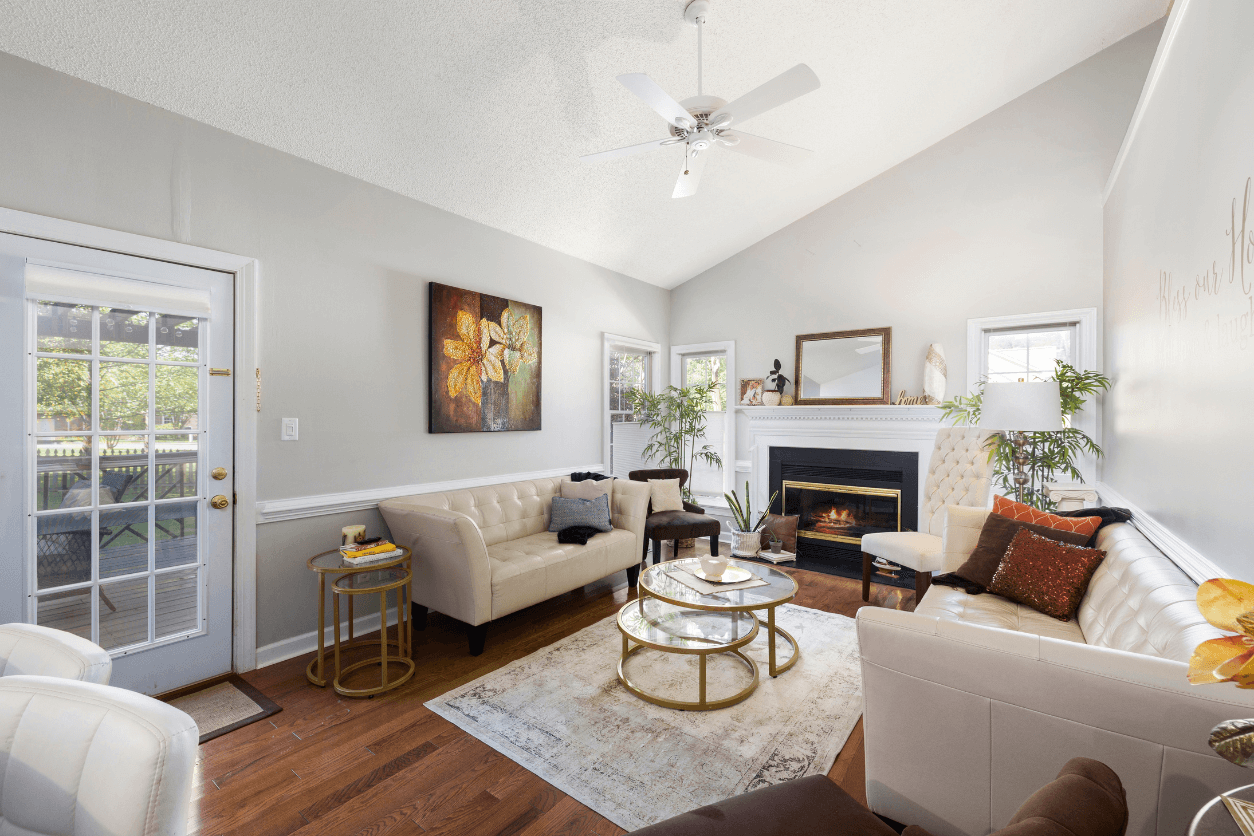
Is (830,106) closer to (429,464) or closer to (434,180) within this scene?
(434,180)

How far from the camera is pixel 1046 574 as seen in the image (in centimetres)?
228

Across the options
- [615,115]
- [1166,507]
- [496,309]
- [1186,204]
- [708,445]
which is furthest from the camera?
[708,445]

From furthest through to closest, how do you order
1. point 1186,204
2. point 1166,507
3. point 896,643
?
point 1166,507
point 1186,204
point 896,643

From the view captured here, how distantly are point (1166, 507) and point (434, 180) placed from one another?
3919 mm

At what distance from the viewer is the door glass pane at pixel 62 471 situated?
2148 mm

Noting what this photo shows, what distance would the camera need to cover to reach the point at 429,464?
11.6ft

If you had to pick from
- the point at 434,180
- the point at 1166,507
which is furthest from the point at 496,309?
the point at 1166,507

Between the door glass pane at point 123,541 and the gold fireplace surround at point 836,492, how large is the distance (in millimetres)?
4496

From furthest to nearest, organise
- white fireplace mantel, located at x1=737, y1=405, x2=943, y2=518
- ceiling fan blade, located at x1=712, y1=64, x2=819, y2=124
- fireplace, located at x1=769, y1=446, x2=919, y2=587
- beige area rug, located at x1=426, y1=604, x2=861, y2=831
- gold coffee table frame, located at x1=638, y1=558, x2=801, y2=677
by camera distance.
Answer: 1. fireplace, located at x1=769, y1=446, x2=919, y2=587
2. white fireplace mantel, located at x1=737, y1=405, x2=943, y2=518
3. gold coffee table frame, located at x1=638, y1=558, x2=801, y2=677
4. ceiling fan blade, located at x1=712, y1=64, x2=819, y2=124
5. beige area rug, located at x1=426, y1=604, x2=861, y2=831

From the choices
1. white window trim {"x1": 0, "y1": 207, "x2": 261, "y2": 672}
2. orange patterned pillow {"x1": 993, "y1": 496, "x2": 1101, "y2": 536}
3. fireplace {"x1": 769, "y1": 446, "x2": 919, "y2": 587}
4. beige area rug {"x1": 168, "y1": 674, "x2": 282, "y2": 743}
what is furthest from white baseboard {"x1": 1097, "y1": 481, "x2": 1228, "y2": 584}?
white window trim {"x1": 0, "y1": 207, "x2": 261, "y2": 672}

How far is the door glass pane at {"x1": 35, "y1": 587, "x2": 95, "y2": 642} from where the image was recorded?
7.12ft

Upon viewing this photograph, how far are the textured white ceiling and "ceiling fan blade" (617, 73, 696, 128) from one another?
0.69 metres

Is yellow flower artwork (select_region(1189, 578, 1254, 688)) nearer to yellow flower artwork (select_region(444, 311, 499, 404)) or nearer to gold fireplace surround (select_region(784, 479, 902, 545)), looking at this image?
yellow flower artwork (select_region(444, 311, 499, 404))

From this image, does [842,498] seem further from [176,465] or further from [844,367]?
[176,465]
